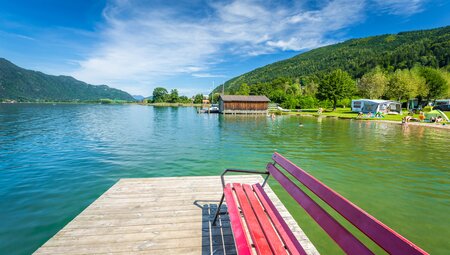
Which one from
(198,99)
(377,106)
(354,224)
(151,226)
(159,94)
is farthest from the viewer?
(159,94)

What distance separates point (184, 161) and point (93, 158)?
215 inches

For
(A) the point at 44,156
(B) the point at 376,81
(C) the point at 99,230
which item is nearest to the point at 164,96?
(B) the point at 376,81

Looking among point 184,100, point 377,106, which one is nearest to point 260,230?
point 377,106

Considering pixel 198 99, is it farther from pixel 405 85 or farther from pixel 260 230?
pixel 260 230

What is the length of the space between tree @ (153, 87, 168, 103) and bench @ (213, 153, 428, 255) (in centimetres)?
18543

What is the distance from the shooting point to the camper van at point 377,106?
51.5 meters

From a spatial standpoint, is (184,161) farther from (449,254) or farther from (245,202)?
(449,254)

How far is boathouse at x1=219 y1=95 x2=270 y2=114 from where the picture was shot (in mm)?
61438

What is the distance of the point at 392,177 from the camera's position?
34.4 feet

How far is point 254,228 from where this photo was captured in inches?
129

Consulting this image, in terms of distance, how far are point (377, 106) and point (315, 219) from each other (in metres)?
58.8

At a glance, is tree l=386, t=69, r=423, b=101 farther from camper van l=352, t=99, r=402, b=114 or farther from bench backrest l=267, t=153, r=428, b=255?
bench backrest l=267, t=153, r=428, b=255

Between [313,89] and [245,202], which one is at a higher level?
[313,89]

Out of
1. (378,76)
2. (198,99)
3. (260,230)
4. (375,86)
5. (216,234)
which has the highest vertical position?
(378,76)
